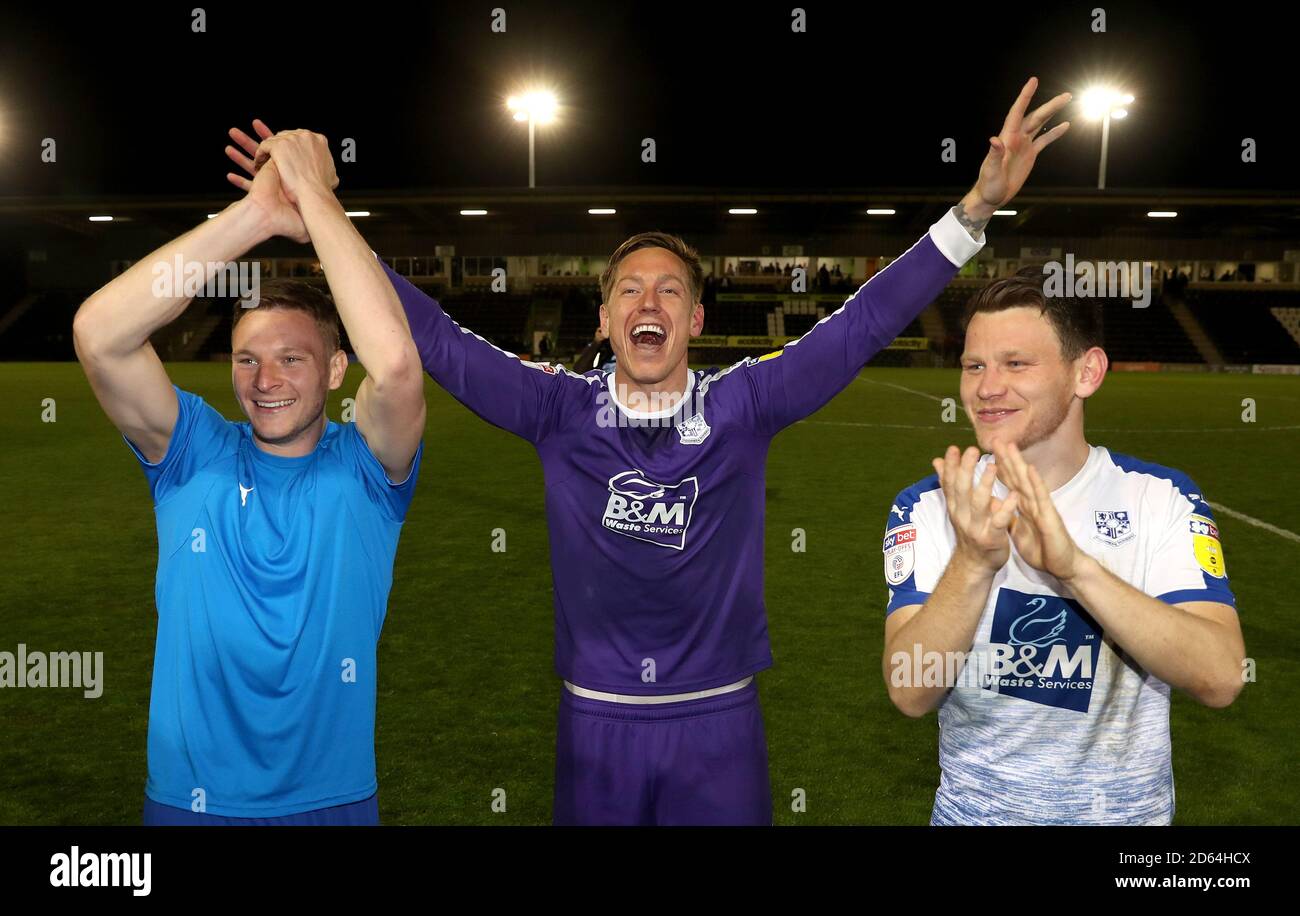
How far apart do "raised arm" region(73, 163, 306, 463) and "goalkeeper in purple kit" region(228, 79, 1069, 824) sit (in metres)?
0.48

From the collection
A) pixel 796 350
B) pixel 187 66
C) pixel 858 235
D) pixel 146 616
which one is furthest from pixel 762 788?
pixel 858 235

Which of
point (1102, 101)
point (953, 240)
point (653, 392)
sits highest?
point (1102, 101)

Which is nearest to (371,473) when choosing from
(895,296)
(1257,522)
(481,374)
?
(481,374)

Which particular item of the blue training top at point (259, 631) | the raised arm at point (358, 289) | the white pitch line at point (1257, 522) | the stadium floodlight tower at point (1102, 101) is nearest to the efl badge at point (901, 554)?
the raised arm at point (358, 289)

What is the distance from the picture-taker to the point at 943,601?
2.46 m

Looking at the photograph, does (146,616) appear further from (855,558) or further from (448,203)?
(448,203)

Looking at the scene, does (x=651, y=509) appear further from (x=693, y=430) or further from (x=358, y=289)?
(x=358, y=289)

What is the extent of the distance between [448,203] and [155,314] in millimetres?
37426

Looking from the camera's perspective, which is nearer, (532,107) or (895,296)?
(895,296)

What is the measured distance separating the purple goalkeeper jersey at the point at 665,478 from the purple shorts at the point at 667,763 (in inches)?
3.4

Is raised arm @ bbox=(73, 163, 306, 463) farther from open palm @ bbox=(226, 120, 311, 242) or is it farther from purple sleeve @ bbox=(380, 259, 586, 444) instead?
purple sleeve @ bbox=(380, 259, 586, 444)

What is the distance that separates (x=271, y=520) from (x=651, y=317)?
50.7 inches

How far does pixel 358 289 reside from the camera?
2.64m

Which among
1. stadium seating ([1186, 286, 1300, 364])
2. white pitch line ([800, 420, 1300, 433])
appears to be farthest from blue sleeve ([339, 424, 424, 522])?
stadium seating ([1186, 286, 1300, 364])
